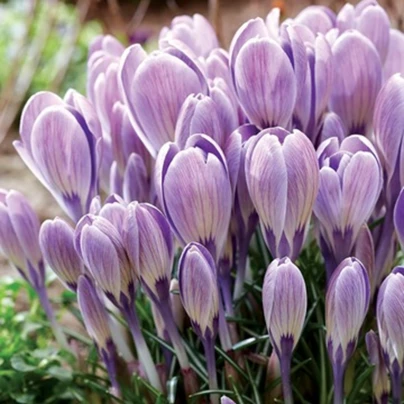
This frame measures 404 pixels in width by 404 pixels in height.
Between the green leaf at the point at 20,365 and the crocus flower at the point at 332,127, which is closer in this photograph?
the crocus flower at the point at 332,127

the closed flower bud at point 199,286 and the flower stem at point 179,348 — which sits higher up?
the closed flower bud at point 199,286

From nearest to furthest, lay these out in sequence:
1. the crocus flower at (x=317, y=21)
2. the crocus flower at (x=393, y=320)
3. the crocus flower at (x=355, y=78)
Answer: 1. the crocus flower at (x=393, y=320)
2. the crocus flower at (x=355, y=78)
3. the crocus flower at (x=317, y=21)

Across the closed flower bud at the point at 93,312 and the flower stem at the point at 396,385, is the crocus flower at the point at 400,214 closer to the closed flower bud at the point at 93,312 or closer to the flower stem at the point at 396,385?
the flower stem at the point at 396,385

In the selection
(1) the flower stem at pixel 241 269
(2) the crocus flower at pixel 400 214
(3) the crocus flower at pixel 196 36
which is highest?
(3) the crocus flower at pixel 196 36

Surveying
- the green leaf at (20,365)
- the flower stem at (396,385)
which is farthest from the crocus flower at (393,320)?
the green leaf at (20,365)

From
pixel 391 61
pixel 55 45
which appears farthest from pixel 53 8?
pixel 55 45

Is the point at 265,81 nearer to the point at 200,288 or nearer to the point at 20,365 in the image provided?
the point at 200,288

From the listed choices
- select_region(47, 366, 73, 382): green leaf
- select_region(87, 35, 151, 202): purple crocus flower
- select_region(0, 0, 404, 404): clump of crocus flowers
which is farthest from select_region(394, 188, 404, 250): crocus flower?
select_region(47, 366, 73, 382): green leaf

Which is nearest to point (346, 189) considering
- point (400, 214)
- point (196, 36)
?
point (400, 214)
